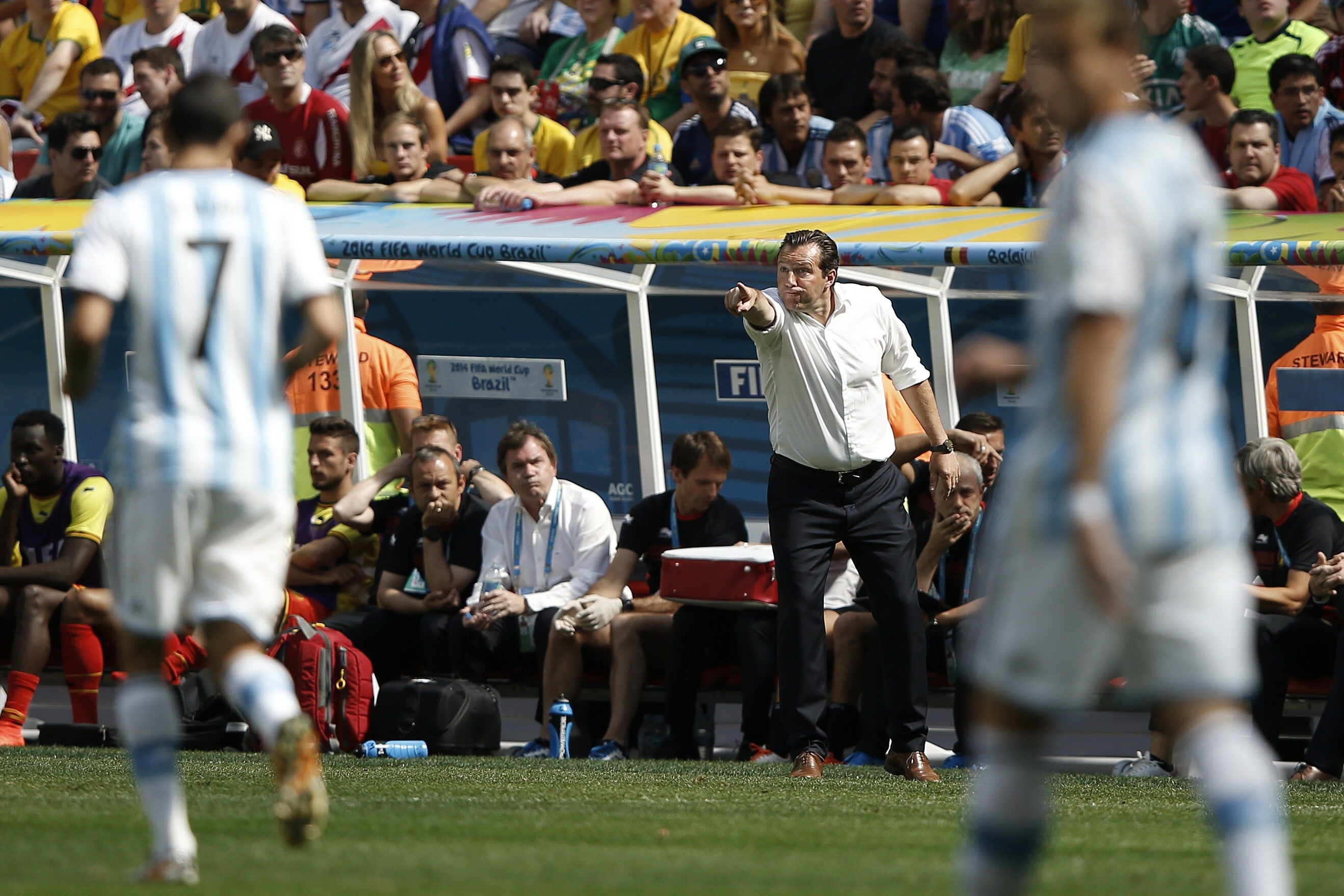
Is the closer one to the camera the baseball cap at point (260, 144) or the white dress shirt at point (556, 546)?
the white dress shirt at point (556, 546)

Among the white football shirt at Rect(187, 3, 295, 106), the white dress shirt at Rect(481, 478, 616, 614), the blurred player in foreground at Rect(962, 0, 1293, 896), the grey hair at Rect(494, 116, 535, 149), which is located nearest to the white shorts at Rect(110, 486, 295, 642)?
the blurred player in foreground at Rect(962, 0, 1293, 896)

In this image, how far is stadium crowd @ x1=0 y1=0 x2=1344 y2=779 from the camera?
9211 millimetres

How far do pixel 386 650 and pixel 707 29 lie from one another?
499cm

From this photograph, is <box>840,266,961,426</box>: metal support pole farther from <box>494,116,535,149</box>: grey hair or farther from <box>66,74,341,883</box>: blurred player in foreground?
<box>66,74,341,883</box>: blurred player in foreground

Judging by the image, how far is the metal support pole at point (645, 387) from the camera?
34.0 feet

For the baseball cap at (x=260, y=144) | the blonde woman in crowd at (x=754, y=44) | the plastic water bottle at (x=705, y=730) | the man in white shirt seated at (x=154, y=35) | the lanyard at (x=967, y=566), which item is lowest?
the plastic water bottle at (x=705, y=730)

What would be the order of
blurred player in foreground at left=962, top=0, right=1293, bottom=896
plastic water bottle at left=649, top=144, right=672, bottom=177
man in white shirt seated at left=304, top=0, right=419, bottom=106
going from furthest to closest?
man in white shirt seated at left=304, top=0, right=419, bottom=106 < plastic water bottle at left=649, top=144, right=672, bottom=177 < blurred player in foreground at left=962, top=0, right=1293, bottom=896

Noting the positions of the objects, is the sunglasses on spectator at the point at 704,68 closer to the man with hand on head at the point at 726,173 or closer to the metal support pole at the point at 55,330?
the man with hand on head at the point at 726,173

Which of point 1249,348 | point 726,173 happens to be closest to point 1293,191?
point 1249,348

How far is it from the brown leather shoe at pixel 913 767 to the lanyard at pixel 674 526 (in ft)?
7.11

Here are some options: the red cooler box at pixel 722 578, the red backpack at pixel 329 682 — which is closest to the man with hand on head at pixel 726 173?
the red cooler box at pixel 722 578

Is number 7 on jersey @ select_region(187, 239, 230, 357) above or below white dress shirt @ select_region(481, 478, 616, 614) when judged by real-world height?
above

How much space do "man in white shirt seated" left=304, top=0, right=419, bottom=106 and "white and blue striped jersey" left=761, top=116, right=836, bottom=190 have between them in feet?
10.2

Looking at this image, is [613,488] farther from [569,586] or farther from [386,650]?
[386,650]
